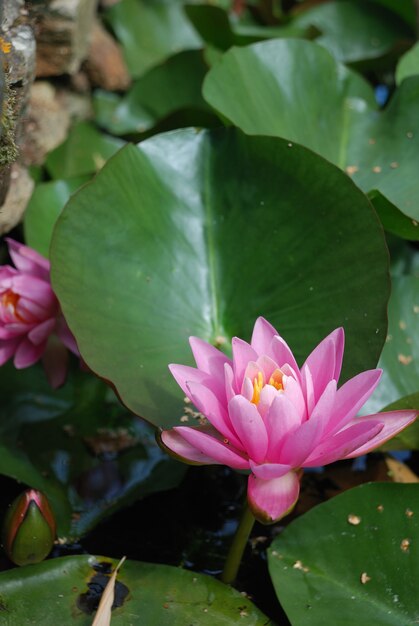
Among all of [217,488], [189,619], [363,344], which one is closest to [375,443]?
[363,344]

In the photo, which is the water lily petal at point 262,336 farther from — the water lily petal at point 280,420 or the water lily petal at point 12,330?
the water lily petal at point 12,330

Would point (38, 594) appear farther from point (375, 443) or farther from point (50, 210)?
point (50, 210)

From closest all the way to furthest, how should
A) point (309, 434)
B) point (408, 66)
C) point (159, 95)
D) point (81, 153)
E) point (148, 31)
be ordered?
1. point (309, 434)
2. point (408, 66)
3. point (81, 153)
4. point (159, 95)
5. point (148, 31)

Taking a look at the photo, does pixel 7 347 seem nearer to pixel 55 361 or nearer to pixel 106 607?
pixel 55 361

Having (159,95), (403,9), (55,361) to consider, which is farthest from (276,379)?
(403,9)

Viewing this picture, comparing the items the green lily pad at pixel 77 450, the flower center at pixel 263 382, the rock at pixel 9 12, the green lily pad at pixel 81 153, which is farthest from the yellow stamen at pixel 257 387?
the green lily pad at pixel 81 153
